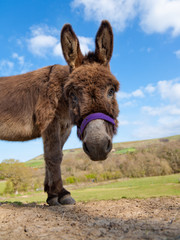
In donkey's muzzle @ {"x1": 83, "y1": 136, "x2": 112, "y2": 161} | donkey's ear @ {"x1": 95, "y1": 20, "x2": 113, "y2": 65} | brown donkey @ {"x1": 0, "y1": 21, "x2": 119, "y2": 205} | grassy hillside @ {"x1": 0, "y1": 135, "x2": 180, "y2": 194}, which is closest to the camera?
donkey's muzzle @ {"x1": 83, "y1": 136, "x2": 112, "y2": 161}

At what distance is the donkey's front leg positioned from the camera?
488 centimetres

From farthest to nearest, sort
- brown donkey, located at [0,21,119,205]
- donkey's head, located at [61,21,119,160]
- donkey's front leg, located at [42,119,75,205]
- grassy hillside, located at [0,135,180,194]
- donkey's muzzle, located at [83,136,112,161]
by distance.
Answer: grassy hillside, located at [0,135,180,194] < donkey's front leg, located at [42,119,75,205] < brown donkey, located at [0,21,119,205] < donkey's head, located at [61,21,119,160] < donkey's muzzle, located at [83,136,112,161]

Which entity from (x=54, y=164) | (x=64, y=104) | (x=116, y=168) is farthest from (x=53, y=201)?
(x=116, y=168)

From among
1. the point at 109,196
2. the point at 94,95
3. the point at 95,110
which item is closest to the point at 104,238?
the point at 95,110

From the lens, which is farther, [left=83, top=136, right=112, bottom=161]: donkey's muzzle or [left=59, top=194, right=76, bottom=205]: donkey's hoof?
[left=59, top=194, right=76, bottom=205]: donkey's hoof

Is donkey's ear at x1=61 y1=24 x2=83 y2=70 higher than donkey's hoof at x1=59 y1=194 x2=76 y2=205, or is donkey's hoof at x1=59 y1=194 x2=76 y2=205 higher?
donkey's ear at x1=61 y1=24 x2=83 y2=70

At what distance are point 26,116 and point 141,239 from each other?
14.3 ft

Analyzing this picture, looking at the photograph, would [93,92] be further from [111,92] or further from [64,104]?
[64,104]

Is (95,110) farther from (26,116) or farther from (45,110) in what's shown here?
(26,116)

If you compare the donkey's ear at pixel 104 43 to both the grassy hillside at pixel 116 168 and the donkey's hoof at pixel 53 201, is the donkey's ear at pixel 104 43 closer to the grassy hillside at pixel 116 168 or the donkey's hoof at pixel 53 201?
the grassy hillside at pixel 116 168

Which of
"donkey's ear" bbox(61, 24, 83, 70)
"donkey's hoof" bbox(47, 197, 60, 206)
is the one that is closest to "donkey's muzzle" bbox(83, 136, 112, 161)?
"donkey's ear" bbox(61, 24, 83, 70)

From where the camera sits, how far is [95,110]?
3.53m

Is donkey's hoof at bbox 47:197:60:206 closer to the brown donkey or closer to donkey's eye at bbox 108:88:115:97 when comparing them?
the brown donkey

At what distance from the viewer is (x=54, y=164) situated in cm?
487
